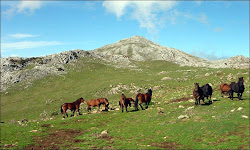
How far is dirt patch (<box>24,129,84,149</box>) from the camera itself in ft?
59.8

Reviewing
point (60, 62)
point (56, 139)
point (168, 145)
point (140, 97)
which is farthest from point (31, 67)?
point (168, 145)

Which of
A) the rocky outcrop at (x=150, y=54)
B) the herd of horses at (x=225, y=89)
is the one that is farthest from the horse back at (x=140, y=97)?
the rocky outcrop at (x=150, y=54)

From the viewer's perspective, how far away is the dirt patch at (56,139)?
59.8ft

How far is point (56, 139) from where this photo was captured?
66.9 ft

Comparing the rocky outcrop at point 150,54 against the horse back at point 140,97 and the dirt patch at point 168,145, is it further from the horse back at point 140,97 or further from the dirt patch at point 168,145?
the dirt patch at point 168,145

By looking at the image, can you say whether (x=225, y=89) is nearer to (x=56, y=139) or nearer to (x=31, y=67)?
(x=56, y=139)

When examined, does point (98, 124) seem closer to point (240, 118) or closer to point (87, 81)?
point (240, 118)

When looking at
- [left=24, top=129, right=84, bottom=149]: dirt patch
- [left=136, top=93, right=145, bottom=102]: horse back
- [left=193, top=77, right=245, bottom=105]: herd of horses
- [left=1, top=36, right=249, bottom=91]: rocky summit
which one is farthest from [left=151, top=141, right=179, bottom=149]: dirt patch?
[left=1, top=36, right=249, bottom=91]: rocky summit

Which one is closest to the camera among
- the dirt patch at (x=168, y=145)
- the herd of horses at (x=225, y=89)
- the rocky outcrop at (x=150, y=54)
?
the dirt patch at (x=168, y=145)

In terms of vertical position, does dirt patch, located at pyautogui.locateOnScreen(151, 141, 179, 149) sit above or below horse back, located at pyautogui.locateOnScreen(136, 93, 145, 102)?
below

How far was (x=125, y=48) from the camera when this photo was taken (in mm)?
167375

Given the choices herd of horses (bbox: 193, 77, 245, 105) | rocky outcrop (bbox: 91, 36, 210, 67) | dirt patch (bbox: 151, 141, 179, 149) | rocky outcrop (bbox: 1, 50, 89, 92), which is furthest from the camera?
rocky outcrop (bbox: 91, 36, 210, 67)

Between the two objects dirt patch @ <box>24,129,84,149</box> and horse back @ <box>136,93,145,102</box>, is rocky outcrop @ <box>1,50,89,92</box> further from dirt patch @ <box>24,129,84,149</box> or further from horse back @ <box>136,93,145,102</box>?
horse back @ <box>136,93,145,102</box>

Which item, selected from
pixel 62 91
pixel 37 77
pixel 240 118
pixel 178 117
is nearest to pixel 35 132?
pixel 178 117
